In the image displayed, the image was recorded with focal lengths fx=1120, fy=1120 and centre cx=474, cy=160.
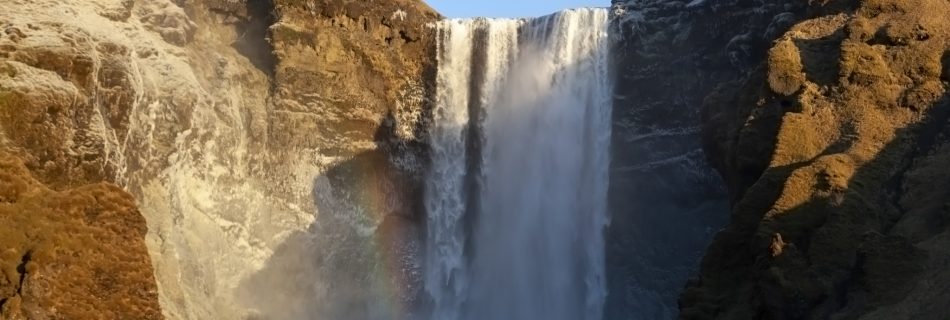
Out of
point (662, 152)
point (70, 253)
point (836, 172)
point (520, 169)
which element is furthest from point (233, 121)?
point (836, 172)

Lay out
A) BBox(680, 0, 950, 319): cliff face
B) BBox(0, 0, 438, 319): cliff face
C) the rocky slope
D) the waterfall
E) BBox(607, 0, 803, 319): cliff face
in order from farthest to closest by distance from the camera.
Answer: the waterfall, BBox(607, 0, 803, 319): cliff face, BBox(0, 0, 438, 319): cliff face, BBox(680, 0, 950, 319): cliff face, the rocky slope

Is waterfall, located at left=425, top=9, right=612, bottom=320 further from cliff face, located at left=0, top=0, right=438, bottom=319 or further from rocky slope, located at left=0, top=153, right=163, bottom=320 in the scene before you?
rocky slope, located at left=0, top=153, right=163, bottom=320

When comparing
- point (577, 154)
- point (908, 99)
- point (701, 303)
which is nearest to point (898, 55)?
point (908, 99)

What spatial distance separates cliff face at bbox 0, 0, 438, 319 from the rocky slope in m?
3.56

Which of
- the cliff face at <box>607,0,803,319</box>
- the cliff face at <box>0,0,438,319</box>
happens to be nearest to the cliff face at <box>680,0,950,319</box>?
the cliff face at <box>607,0,803,319</box>

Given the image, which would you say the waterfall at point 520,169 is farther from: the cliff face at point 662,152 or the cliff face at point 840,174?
the cliff face at point 840,174

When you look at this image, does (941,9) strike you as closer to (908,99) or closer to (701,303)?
(908,99)

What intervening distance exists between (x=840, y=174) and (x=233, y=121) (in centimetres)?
2453

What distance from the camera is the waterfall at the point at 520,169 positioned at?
5088 centimetres

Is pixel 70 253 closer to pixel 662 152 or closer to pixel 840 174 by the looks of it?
pixel 840 174

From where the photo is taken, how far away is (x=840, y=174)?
27.1 m

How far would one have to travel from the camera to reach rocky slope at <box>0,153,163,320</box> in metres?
23.5

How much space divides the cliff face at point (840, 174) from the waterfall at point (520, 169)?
657 inches

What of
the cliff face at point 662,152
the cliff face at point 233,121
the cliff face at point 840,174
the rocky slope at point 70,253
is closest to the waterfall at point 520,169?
the cliff face at point 662,152
